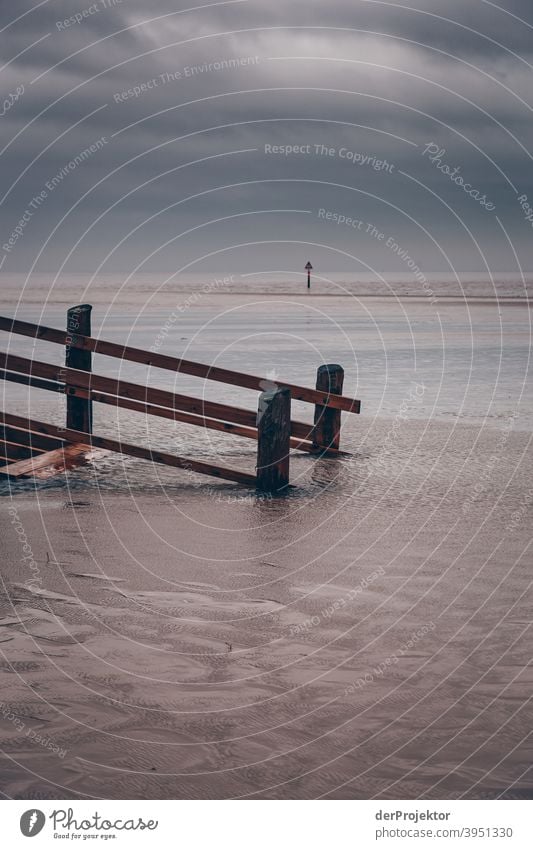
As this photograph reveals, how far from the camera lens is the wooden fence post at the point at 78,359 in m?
11.5

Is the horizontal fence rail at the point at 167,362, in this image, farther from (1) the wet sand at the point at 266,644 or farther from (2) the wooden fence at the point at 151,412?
(1) the wet sand at the point at 266,644

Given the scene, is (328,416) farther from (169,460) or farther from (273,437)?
(169,460)

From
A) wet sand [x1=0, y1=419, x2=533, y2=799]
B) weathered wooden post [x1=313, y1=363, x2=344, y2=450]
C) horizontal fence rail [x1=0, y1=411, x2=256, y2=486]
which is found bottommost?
wet sand [x1=0, y1=419, x2=533, y2=799]

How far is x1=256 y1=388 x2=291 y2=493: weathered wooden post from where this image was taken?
1014cm

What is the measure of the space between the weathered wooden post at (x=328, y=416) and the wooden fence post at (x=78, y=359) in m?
2.82

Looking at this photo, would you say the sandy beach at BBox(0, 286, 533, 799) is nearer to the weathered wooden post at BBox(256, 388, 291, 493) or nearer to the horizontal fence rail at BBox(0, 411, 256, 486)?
the horizontal fence rail at BBox(0, 411, 256, 486)

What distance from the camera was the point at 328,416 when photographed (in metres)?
12.4

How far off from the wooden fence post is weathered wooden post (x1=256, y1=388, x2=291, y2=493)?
237 centimetres

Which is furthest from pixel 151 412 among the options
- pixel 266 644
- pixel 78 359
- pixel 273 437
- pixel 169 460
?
pixel 266 644

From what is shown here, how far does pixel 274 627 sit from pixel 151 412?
5.37 meters

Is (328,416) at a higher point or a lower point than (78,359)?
lower

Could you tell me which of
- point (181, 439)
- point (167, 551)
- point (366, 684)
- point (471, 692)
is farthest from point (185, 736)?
point (181, 439)

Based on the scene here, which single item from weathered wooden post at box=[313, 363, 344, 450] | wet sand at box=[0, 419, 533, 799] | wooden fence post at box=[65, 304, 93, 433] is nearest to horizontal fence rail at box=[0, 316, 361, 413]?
wooden fence post at box=[65, 304, 93, 433]
